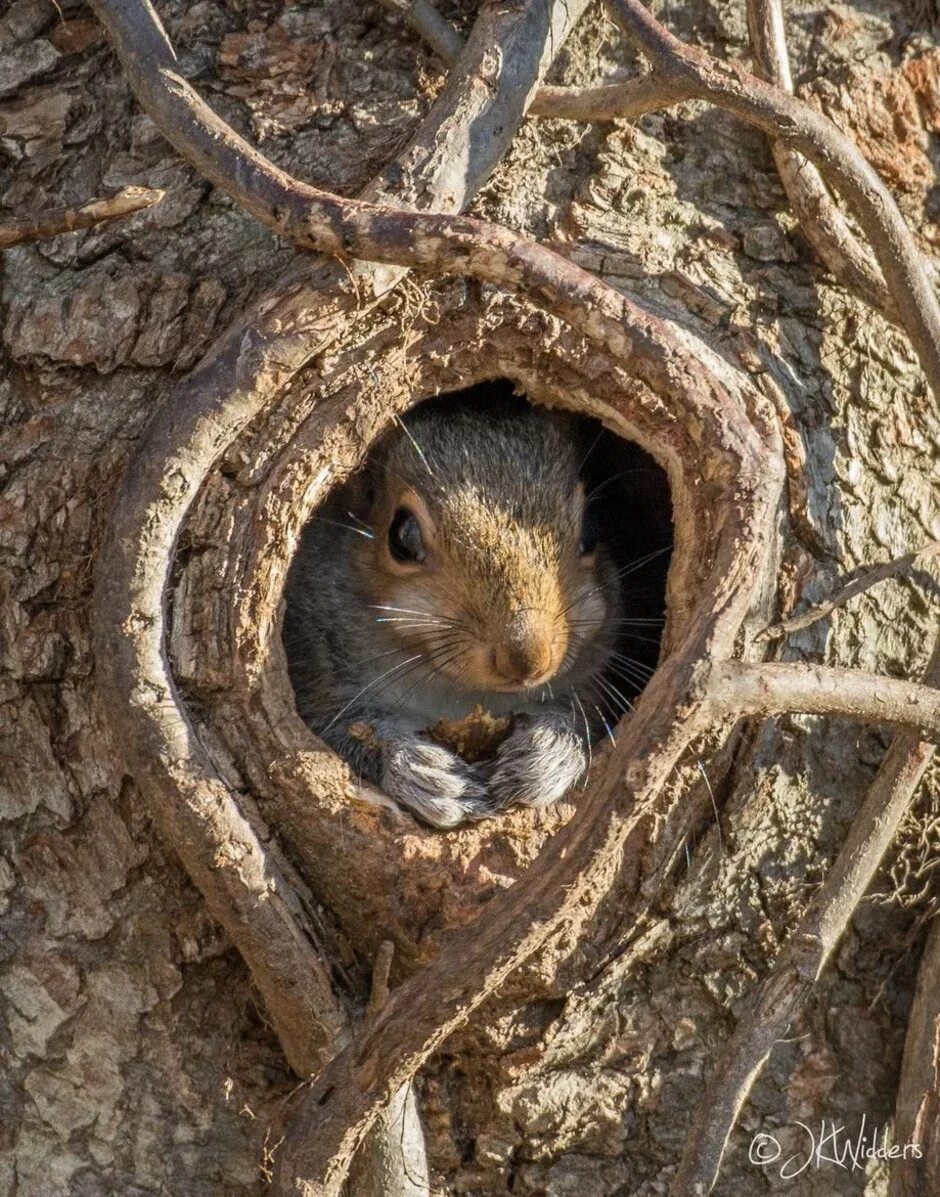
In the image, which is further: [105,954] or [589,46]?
[589,46]

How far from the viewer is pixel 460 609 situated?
11.0ft

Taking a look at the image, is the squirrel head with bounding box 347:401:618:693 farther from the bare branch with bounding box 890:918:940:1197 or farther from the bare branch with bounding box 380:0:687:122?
the bare branch with bounding box 890:918:940:1197

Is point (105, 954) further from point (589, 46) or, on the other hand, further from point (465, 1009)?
point (589, 46)

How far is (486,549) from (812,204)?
1.01 m

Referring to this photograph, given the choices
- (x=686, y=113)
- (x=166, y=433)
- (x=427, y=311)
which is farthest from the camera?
(x=686, y=113)

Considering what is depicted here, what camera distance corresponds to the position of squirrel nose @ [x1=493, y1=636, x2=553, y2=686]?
123 inches

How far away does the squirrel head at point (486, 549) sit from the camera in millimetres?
3250

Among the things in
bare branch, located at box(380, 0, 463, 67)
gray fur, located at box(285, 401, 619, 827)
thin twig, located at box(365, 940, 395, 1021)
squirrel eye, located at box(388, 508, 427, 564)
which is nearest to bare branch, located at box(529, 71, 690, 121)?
bare branch, located at box(380, 0, 463, 67)

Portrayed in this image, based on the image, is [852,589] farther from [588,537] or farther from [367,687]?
[367,687]

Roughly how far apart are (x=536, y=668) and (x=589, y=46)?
1.29 meters

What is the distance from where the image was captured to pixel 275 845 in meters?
2.68

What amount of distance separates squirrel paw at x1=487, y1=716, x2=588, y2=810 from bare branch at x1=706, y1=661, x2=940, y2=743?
758 mm

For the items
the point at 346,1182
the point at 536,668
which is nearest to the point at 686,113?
the point at 536,668

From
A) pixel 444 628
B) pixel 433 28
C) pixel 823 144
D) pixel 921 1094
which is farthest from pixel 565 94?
pixel 921 1094
